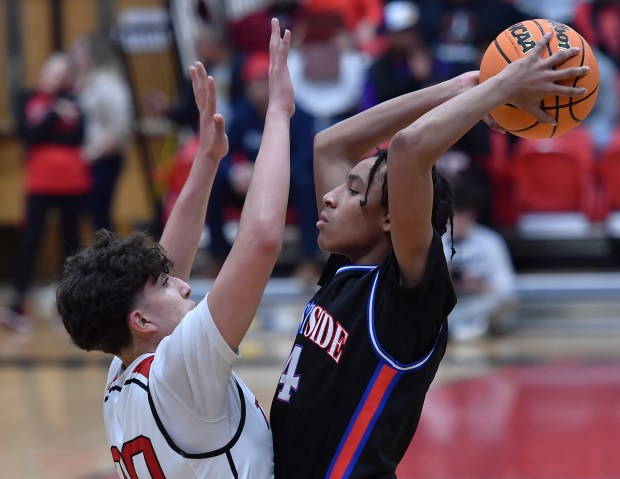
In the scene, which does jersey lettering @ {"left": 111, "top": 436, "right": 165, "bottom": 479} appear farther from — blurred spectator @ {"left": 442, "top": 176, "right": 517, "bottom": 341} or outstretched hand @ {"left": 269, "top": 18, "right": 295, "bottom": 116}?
blurred spectator @ {"left": 442, "top": 176, "right": 517, "bottom": 341}

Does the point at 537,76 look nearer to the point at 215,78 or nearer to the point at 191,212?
the point at 191,212

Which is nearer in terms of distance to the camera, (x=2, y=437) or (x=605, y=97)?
(x=2, y=437)

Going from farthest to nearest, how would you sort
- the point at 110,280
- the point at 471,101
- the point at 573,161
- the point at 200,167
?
the point at 573,161, the point at 200,167, the point at 110,280, the point at 471,101

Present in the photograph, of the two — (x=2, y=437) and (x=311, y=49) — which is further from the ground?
(x=311, y=49)

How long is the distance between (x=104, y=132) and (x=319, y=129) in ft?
7.21

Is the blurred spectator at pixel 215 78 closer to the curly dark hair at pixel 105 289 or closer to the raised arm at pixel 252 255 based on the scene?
the curly dark hair at pixel 105 289

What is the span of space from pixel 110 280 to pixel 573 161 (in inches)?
263

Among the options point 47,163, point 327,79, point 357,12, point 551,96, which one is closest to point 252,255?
point 551,96

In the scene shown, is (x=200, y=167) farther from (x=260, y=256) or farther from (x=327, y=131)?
(x=260, y=256)

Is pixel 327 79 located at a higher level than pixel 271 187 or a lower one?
lower

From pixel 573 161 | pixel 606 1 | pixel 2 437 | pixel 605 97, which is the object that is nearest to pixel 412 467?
pixel 2 437

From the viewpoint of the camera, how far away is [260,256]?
7.87ft

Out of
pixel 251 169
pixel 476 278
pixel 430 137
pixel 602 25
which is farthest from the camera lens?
pixel 602 25

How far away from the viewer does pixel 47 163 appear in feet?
31.0
